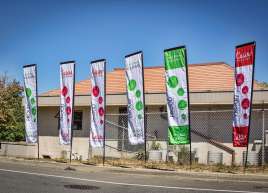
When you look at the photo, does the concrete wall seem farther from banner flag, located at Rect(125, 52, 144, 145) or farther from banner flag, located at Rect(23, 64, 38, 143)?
banner flag, located at Rect(125, 52, 144, 145)

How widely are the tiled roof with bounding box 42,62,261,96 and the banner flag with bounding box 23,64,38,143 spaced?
444 centimetres

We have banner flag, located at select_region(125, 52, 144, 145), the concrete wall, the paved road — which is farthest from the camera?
the concrete wall

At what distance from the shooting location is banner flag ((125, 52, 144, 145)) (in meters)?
18.0

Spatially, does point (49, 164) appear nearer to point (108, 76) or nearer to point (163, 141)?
point (163, 141)

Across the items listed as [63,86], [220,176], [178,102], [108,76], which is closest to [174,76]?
[178,102]

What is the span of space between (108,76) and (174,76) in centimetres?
1424

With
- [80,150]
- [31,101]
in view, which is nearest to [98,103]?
[31,101]

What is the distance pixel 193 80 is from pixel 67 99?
9.33 m

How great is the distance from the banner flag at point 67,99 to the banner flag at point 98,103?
1220mm

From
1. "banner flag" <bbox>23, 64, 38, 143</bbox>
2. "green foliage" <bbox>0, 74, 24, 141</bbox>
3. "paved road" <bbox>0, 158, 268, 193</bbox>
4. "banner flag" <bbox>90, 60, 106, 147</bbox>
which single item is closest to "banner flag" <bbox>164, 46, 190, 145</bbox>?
"paved road" <bbox>0, 158, 268, 193</bbox>

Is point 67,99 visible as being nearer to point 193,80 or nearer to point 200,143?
point 200,143

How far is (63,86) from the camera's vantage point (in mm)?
20906

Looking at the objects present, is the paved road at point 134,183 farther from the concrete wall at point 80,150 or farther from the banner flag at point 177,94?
the concrete wall at point 80,150

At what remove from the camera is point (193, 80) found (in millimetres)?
27234
